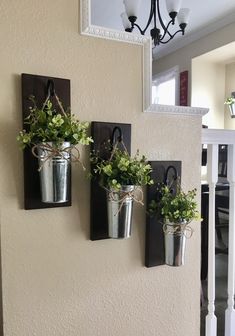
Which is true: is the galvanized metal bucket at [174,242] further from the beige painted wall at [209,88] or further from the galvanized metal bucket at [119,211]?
the beige painted wall at [209,88]

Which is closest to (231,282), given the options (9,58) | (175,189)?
(175,189)

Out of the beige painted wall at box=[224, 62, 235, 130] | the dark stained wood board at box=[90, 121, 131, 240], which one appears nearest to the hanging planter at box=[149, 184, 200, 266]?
the dark stained wood board at box=[90, 121, 131, 240]

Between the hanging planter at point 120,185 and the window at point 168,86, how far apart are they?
369cm

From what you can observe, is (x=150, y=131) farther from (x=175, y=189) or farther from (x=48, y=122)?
(x=48, y=122)

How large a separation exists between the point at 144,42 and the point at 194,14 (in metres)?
2.82

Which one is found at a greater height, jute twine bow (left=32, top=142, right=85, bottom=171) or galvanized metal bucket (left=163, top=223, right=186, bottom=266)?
jute twine bow (left=32, top=142, right=85, bottom=171)

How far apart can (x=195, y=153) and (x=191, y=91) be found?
130 inches

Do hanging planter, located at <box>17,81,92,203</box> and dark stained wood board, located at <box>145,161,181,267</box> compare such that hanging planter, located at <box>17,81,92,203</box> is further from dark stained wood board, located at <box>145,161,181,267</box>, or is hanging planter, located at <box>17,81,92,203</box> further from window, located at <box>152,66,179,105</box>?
window, located at <box>152,66,179,105</box>

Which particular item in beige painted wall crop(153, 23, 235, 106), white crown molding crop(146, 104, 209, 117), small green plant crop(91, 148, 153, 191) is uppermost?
beige painted wall crop(153, 23, 235, 106)

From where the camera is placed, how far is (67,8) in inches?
39.3

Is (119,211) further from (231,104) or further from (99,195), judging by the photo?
(231,104)

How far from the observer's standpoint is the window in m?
4.70

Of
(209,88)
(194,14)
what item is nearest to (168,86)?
(209,88)

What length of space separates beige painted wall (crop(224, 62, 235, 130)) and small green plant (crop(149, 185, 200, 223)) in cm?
356
